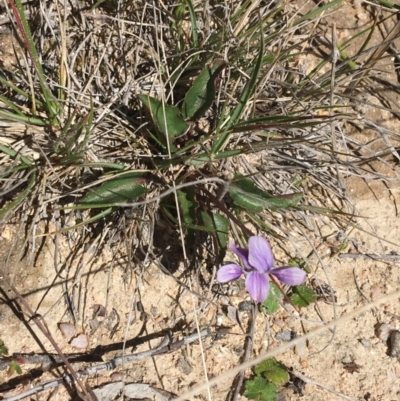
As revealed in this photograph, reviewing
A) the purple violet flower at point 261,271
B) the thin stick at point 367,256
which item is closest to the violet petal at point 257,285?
the purple violet flower at point 261,271

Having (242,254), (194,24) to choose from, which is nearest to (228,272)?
(242,254)

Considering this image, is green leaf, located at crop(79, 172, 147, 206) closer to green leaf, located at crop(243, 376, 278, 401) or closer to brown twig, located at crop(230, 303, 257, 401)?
brown twig, located at crop(230, 303, 257, 401)

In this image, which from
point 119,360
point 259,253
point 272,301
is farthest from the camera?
point 272,301

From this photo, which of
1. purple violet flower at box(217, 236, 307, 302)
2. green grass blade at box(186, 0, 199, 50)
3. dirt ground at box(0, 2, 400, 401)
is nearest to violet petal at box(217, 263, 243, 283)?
purple violet flower at box(217, 236, 307, 302)

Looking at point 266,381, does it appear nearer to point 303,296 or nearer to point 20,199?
point 303,296

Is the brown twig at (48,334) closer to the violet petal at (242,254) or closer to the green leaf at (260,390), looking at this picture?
the green leaf at (260,390)

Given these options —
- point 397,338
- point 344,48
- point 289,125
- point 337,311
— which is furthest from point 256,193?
point 344,48
